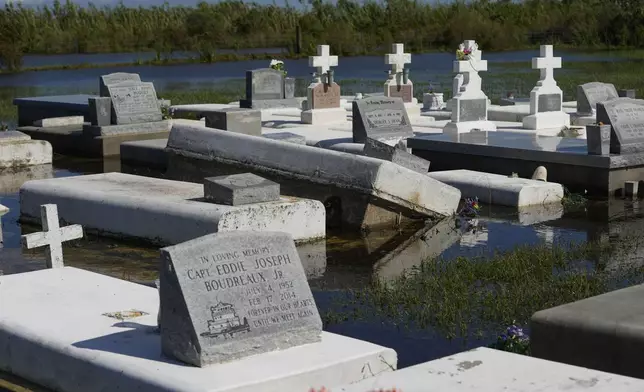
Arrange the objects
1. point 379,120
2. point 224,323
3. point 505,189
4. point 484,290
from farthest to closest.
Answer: point 379,120, point 505,189, point 484,290, point 224,323

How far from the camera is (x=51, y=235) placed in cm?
824

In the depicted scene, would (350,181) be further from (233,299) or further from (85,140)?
(85,140)

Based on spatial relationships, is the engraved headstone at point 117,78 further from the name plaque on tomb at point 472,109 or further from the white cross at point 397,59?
the white cross at point 397,59

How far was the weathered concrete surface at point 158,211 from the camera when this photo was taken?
1027 cm

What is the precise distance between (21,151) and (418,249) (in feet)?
27.6

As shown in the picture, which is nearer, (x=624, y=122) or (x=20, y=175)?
(x=624, y=122)

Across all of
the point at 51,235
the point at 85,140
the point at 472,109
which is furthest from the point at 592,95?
the point at 51,235

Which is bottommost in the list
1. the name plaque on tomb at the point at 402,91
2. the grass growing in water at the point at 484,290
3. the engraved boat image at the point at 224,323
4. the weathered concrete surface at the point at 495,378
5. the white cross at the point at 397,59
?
the grass growing in water at the point at 484,290

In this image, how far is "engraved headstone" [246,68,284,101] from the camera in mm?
23484

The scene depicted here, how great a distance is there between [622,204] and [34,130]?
11044mm

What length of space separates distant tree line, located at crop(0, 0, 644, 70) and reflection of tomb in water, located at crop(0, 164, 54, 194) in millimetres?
35714

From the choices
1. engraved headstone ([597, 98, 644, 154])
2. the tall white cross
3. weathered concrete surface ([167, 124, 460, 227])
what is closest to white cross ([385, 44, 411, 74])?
the tall white cross

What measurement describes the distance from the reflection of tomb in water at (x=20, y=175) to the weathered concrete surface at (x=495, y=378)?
10.0 meters

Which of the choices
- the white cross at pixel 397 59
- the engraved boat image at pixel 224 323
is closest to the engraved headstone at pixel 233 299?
the engraved boat image at pixel 224 323
